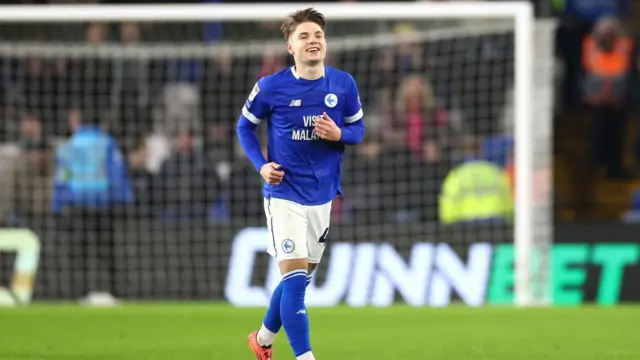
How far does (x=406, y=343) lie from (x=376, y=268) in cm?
395

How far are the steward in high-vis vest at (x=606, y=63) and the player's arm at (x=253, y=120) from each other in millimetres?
10319

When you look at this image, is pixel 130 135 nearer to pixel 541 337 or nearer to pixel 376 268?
pixel 376 268

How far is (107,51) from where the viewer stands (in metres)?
14.4

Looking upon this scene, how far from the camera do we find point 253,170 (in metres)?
13.7

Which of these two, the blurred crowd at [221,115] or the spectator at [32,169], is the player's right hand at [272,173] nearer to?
the blurred crowd at [221,115]

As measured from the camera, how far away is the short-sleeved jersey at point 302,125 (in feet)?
23.3

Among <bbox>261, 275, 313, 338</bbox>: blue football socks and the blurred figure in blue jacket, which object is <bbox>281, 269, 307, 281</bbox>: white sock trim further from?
the blurred figure in blue jacket

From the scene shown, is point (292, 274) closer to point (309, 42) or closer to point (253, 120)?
point (253, 120)

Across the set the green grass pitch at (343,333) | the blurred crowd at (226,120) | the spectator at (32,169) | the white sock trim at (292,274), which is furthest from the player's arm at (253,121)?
the spectator at (32,169)

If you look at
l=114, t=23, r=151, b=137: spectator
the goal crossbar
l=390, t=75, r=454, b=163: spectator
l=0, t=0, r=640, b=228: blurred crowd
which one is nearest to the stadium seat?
l=0, t=0, r=640, b=228: blurred crowd

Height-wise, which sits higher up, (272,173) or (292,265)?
(272,173)

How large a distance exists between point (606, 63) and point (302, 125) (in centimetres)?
1051

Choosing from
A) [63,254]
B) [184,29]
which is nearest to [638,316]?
[63,254]

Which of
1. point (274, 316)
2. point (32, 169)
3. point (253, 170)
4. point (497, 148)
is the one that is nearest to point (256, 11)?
point (253, 170)
